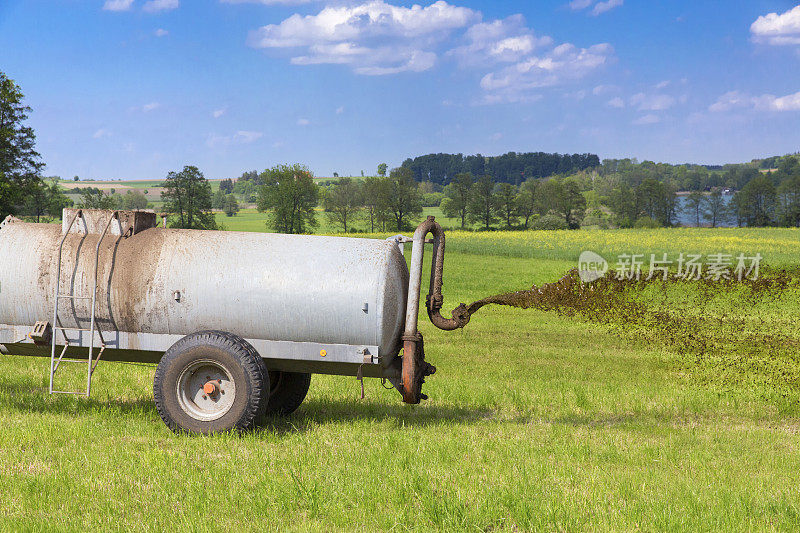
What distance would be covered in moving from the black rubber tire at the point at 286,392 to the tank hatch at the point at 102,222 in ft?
8.76

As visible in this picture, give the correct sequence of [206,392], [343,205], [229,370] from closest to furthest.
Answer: [229,370] → [206,392] → [343,205]

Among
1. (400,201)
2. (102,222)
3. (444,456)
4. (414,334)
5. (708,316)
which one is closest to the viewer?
(444,456)

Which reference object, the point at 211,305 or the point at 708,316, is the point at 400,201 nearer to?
the point at 708,316

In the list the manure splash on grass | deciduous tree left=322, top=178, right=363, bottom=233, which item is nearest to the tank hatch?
the manure splash on grass

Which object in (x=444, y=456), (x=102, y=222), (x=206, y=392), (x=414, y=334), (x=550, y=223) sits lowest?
(x=444, y=456)

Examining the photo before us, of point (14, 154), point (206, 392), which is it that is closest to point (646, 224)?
point (14, 154)

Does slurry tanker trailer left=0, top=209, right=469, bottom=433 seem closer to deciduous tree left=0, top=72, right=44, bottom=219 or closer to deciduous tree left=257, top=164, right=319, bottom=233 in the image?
deciduous tree left=0, top=72, right=44, bottom=219

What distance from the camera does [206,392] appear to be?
8.23 m

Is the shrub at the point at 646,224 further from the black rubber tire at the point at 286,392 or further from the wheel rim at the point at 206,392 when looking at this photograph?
the wheel rim at the point at 206,392

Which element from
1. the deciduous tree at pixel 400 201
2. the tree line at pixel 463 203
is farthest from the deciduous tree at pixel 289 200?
the deciduous tree at pixel 400 201

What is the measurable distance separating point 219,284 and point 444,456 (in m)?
3.26

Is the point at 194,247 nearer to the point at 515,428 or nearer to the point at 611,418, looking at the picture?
the point at 515,428

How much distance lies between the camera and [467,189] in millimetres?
120938

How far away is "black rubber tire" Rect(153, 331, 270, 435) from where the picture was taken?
314 inches
